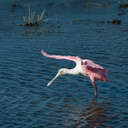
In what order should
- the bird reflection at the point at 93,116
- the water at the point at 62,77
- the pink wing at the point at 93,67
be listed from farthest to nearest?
the pink wing at the point at 93,67
the water at the point at 62,77
the bird reflection at the point at 93,116

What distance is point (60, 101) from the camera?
10.0m

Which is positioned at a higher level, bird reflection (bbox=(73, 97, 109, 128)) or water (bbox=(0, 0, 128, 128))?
water (bbox=(0, 0, 128, 128))

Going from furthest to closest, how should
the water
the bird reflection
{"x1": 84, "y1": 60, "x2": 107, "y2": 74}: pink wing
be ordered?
{"x1": 84, "y1": 60, "x2": 107, "y2": 74}: pink wing → the water → the bird reflection

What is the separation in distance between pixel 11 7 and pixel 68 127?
59.4 ft

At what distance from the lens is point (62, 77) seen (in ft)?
38.7

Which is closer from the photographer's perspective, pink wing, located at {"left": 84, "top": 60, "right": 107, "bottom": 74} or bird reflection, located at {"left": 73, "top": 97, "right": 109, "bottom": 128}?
bird reflection, located at {"left": 73, "top": 97, "right": 109, "bottom": 128}

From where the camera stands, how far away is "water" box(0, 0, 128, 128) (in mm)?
8969

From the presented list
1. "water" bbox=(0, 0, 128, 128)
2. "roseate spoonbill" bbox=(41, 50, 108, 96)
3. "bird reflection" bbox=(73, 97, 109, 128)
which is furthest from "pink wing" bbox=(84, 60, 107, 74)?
"bird reflection" bbox=(73, 97, 109, 128)

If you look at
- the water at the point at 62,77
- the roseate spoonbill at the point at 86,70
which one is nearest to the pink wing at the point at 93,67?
the roseate spoonbill at the point at 86,70

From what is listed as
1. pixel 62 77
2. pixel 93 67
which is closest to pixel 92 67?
pixel 93 67

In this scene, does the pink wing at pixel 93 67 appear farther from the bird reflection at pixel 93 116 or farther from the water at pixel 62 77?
the bird reflection at pixel 93 116

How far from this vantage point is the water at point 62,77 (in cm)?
897

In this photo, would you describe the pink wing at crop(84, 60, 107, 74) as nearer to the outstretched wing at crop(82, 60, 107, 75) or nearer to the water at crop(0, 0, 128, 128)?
the outstretched wing at crop(82, 60, 107, 75)

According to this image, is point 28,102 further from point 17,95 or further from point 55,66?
point 55,66
